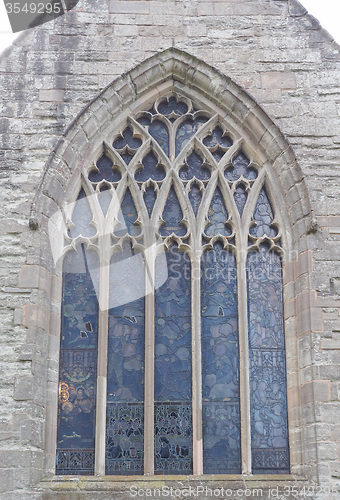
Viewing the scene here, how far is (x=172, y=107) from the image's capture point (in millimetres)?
9070

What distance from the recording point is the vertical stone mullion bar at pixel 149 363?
764 cm

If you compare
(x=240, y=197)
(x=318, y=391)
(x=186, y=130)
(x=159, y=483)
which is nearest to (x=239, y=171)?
(x=240, y=197)

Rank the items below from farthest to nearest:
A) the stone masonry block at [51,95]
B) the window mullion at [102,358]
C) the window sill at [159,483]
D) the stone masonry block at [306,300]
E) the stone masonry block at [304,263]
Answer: the stone masonry block at [51,95]
the stone masonry block at [304,263]
the stone masonry block at [306,300]
the window mullion at [102,358]
the window sill at [159,483]

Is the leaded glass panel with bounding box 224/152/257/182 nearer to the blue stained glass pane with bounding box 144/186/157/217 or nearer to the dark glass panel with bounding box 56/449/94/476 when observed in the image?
the blue stained glass pane with bounding box 144/186/157/217

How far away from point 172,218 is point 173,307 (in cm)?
104

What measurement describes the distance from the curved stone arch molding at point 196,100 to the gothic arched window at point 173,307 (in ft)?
0.31

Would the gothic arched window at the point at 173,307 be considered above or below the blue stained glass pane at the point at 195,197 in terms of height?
below

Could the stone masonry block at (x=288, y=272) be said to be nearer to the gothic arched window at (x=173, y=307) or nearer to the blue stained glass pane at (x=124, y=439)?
the gothic arched window at (x=173, y=307)

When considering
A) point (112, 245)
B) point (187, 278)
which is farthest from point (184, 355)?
point (112, 245)

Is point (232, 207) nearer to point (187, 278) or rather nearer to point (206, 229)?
point (206, 229)

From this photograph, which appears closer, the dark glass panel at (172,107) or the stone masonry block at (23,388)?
the stone masonry block at (23,388)

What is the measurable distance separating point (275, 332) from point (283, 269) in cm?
71

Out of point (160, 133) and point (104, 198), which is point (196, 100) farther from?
point (104, 198)

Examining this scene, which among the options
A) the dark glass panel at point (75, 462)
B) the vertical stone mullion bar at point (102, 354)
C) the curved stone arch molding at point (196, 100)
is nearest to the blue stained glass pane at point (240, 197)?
the curved stone arch molding at point (196, 100)
